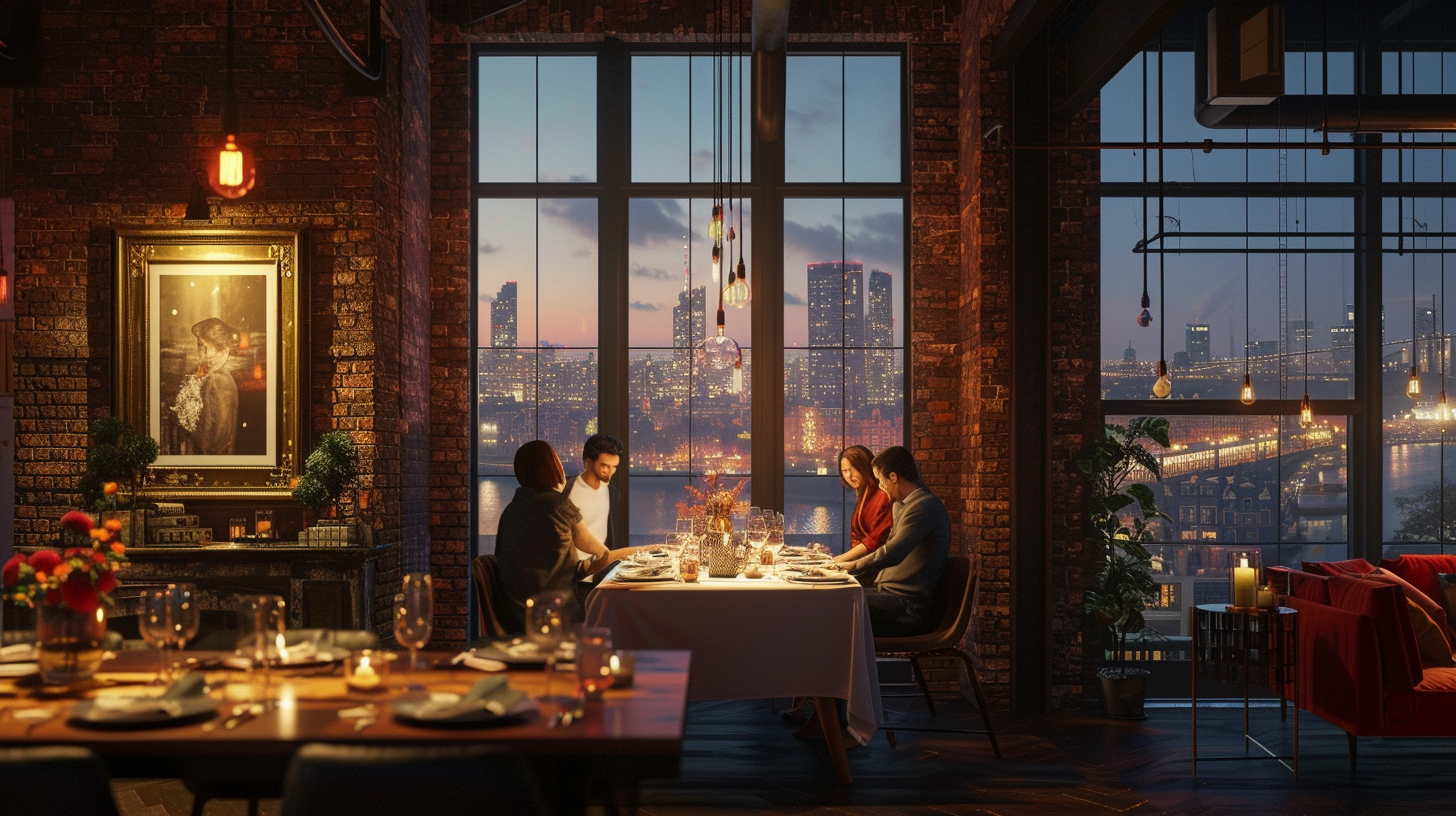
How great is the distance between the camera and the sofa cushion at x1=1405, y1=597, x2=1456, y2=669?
5.51m

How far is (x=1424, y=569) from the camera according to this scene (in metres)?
6.49

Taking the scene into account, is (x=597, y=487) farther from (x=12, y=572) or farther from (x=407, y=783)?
(x=407, y=783)

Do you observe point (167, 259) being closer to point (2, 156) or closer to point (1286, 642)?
point (2, 156)

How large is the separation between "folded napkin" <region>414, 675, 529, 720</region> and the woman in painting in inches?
169

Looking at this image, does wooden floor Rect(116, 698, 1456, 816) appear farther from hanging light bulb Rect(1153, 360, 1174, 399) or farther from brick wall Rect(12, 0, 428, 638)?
brick wall Rect(12, 0, 428, 638)

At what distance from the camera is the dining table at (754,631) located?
475 cm

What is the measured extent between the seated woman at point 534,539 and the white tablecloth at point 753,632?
57 cm

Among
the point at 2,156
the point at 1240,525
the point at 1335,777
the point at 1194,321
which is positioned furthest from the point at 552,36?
the point at 1335,777

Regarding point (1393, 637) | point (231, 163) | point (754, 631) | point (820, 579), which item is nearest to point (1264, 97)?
point (1393, 637)

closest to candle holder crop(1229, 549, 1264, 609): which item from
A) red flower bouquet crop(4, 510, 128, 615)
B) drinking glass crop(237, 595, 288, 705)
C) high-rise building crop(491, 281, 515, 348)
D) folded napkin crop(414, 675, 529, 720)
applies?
folded napkin crop(414, 675, 529, 720)

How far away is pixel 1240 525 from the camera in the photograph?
24.4 ft

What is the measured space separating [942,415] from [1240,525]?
6.65ft

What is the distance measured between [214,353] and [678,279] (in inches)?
116

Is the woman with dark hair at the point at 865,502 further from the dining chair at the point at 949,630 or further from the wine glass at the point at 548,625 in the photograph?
the wine glass at the point at 548,625
